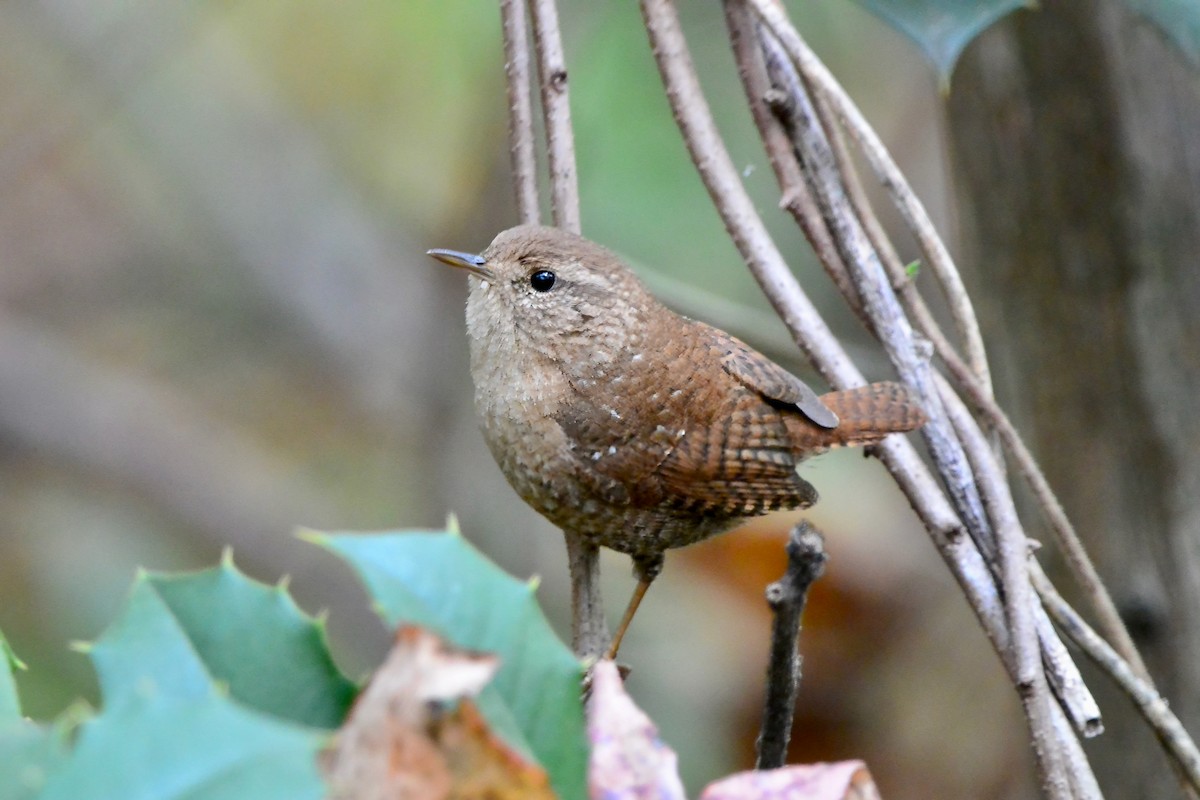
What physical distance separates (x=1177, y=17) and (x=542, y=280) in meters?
1.26

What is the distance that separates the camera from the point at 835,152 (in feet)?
8.16

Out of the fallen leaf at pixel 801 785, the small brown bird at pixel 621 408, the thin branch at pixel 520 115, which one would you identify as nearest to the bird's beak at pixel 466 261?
the small brown bird at pixel 621 408

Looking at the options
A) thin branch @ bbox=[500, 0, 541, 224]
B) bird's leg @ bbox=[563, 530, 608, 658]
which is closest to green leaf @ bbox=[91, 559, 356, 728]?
bird's leg @ bbox=[563, 530, 608, 658]

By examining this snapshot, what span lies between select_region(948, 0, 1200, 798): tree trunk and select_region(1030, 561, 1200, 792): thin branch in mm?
1040

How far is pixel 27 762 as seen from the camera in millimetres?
949

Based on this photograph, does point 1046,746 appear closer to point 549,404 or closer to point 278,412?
point 549,404

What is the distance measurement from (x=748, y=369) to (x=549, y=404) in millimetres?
526

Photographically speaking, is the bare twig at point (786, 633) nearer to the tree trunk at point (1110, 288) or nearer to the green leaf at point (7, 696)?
the green leaf at point (7, 696)

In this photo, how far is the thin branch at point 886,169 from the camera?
7.42 feet

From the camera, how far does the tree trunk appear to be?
3.06 meters

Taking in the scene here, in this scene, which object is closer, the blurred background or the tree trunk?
the tree trunk

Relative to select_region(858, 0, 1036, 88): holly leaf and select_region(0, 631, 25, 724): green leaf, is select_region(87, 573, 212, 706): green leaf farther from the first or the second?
select_region(858, 0, 1036, 88): holly leaf

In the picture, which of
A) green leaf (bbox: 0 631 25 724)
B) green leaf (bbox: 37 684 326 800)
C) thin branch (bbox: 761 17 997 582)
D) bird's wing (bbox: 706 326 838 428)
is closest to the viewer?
green leaf (bbox: 37 684 326 800)

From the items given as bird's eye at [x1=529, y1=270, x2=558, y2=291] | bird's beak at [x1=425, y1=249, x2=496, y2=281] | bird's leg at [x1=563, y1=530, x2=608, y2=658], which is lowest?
bird's leg at [x1=563, y1=530, x2=608, y2=658]
